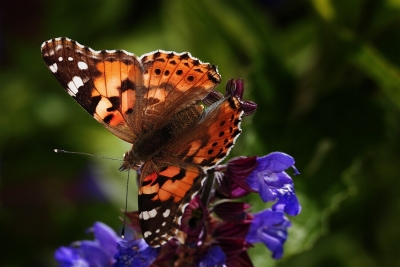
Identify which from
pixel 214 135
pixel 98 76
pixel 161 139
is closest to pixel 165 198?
pixel 214 135

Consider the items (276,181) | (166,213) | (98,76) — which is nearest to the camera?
(166,213)

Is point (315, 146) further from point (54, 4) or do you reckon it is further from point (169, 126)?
point (54, 4)

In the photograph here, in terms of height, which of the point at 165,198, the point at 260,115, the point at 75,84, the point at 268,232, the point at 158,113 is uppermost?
the point at 75,84

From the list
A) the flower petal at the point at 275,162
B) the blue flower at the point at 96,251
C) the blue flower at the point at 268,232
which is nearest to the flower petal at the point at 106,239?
the blue flower at the point at 96,251

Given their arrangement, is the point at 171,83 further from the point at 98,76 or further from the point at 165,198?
the point at 165,198

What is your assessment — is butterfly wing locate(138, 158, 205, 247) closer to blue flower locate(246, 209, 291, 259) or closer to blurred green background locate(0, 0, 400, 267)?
blue flower locate(246, 209, 291, 259)

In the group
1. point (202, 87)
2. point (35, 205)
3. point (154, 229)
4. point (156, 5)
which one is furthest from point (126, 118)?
point (156, 5)
